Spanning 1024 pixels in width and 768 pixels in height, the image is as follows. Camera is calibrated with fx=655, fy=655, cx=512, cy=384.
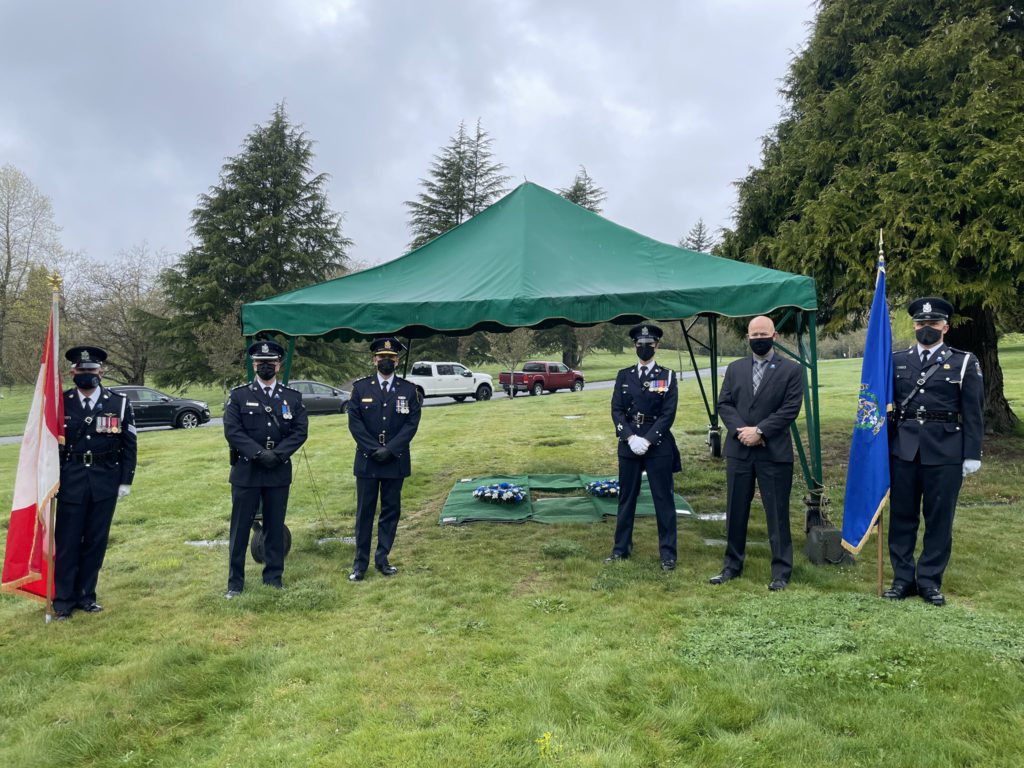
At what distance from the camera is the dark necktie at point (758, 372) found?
4.86 meters

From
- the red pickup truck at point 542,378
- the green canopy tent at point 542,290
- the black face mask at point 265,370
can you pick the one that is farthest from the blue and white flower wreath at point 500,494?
the red pickup truck at point 542,378

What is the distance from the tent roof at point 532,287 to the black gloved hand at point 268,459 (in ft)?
4.17

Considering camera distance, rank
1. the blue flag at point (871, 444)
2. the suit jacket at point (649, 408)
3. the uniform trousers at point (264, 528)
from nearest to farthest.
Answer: the blue flag at point (871, 444), the uniform trousers at point (264, 528), the suit jacket at point (649, 408)

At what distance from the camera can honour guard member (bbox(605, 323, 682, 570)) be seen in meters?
5.21

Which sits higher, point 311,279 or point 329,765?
point 311,279

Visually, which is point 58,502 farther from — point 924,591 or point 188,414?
point 188,414

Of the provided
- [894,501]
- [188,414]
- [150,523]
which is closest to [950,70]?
[894,501]

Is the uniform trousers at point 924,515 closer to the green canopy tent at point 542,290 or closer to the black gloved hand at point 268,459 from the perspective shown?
the green canopy tent at point 542,290

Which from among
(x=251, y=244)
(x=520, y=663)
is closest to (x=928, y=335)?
(x=520, y=663)

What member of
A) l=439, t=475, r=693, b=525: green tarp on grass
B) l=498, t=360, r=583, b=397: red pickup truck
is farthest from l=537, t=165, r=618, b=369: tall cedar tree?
l=439, t=475, r=693, b=525: green tarp on grass

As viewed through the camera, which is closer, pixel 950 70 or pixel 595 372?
pixel 950 70

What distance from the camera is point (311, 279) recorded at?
2809cm

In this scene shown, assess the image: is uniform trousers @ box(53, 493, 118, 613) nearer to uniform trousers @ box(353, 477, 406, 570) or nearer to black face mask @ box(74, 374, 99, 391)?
black face mask @ box(74, 374, 99, 391)

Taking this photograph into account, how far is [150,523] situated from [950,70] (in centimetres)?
1148
